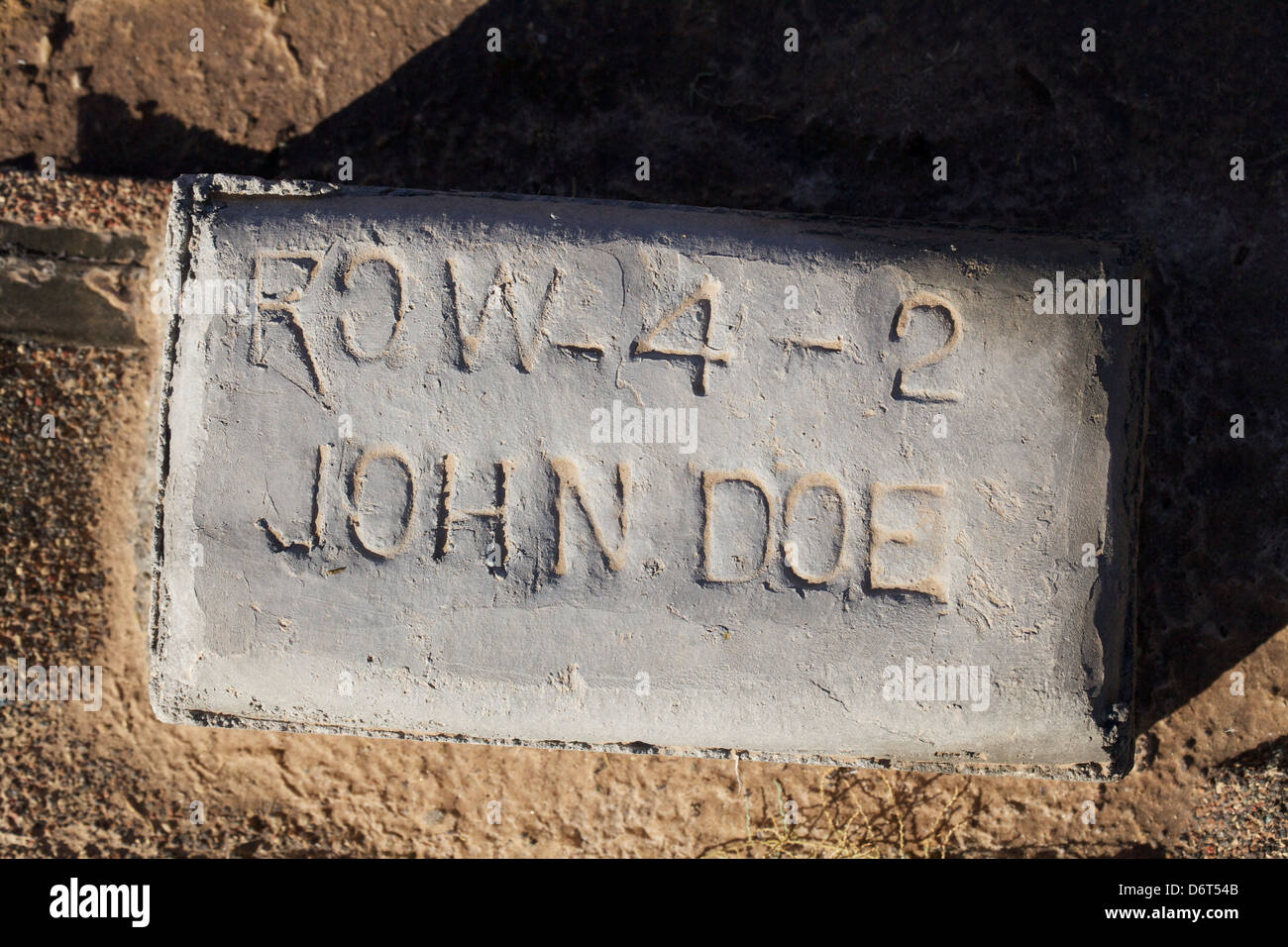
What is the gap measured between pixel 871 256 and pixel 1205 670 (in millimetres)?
1960

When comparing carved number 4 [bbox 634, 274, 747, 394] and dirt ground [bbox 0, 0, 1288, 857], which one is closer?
carved number 4 [bbox 634, 274, 747, 394]

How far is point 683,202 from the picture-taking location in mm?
2982

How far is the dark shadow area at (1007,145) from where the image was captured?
2912 millimetres

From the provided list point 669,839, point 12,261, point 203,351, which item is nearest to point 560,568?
point 203,351

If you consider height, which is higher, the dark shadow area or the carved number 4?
the dark shadow area

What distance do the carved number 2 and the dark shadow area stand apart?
2.71ft

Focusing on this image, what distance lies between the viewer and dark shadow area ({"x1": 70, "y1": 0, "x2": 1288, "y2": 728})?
291cm

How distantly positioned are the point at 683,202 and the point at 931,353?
1166 mm

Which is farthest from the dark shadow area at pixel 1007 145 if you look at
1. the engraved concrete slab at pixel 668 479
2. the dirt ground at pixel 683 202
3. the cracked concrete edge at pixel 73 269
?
the engraved concrete slab at pixel 668 479

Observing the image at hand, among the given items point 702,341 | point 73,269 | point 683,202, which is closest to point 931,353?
point 702,341

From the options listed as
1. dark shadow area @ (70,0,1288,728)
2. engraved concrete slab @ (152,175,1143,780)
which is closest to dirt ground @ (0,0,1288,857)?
dark shadow area @ (70,0,1288,728)

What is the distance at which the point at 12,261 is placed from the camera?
9.61 feet

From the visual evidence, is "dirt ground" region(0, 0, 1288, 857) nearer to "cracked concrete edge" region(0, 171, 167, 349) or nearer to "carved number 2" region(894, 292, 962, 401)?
"cracked concrete edge" region(0, 171, 167, 349)
